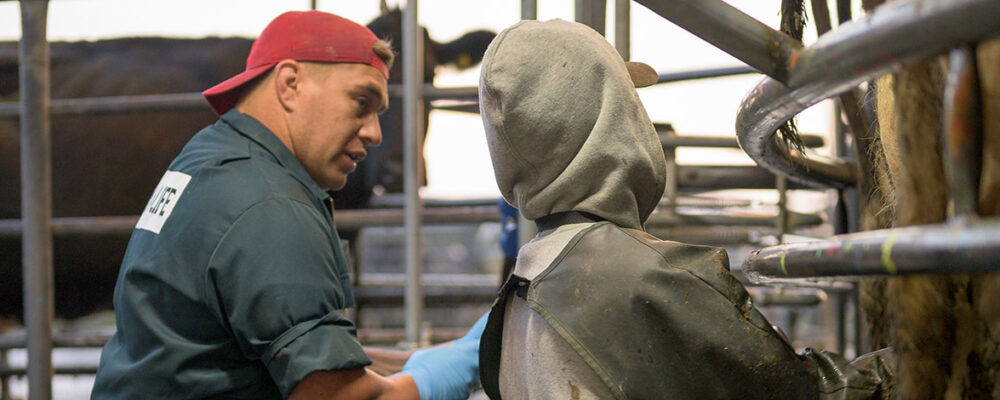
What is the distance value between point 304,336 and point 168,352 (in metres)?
0.20

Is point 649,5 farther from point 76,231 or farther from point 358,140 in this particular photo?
point 76,231

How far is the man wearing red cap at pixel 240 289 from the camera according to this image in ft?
3.35

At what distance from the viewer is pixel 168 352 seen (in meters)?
1.07

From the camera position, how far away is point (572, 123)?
2.48 feet

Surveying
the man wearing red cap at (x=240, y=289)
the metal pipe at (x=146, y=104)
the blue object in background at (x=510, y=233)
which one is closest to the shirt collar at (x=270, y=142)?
the man wearing red cap at (x=240, y=289)

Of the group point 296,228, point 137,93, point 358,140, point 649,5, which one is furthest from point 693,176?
point 137,93

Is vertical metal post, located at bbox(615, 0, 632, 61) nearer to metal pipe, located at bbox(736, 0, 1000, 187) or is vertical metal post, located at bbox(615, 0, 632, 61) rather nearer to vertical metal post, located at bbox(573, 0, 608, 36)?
vertical metal post, located at bbox(573, 0, 608, 36)

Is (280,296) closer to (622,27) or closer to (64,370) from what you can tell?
(622,27)

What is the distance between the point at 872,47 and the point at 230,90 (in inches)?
47.0

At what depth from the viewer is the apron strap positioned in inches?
32.7

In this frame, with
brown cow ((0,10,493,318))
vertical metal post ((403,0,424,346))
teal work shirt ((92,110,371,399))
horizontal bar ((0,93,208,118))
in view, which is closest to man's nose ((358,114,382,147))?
teal work shirt ((92,110,371,399))

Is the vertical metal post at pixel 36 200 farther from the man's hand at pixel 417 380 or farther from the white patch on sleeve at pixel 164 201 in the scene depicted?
the man's hand at pixel 417 380

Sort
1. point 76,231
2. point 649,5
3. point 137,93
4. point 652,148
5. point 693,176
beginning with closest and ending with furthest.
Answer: point 649,5, point 652,148, point 76,231, point 693,176, point 137,93

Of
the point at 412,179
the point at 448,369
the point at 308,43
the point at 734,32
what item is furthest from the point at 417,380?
the point at 734,32
